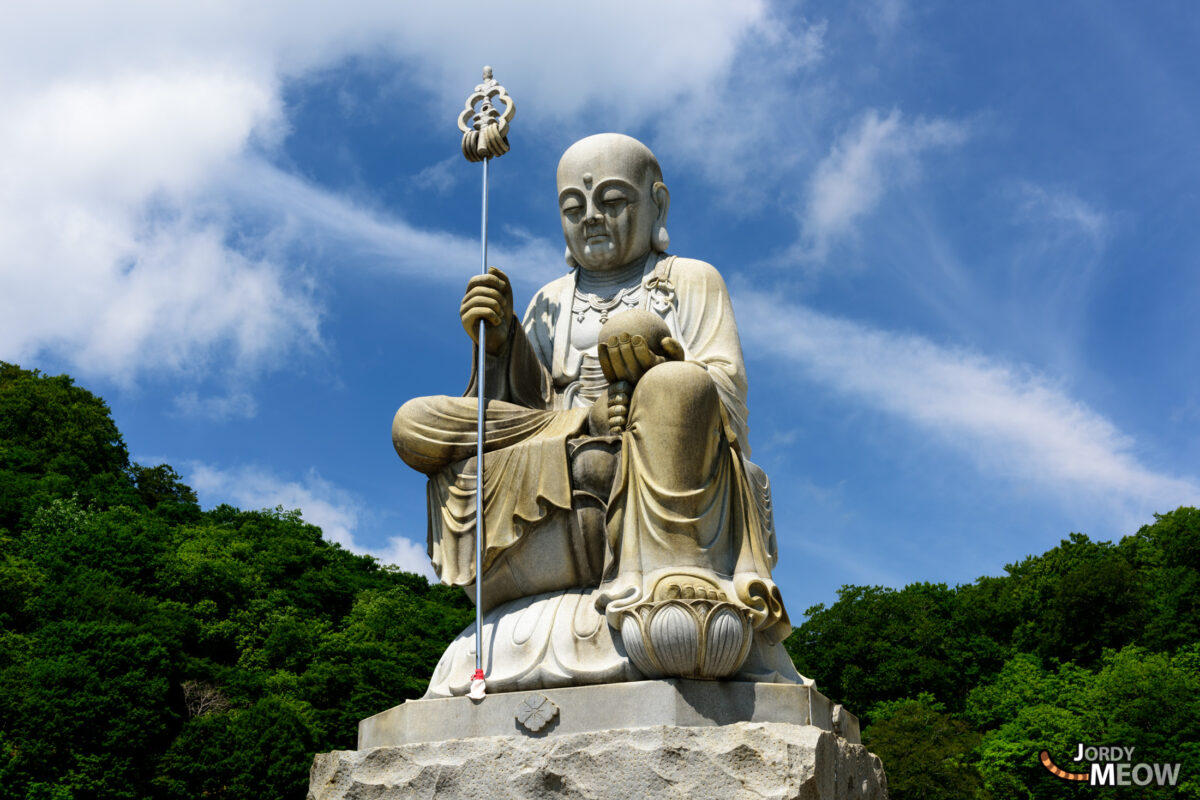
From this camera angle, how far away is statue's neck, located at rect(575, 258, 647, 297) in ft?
25.5

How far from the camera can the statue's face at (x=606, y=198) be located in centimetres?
744

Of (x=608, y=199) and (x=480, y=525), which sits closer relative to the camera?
(x=480, y=525)

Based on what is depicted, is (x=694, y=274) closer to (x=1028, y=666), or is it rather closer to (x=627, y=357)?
(x=627, y=357)

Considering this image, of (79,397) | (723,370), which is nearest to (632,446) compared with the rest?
(723,370)

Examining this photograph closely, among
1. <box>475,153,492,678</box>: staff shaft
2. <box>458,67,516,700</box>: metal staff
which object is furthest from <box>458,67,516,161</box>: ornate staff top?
<box>475,153,492,678</box>: staff shaft

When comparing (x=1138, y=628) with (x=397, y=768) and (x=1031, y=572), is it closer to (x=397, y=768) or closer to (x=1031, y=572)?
(x=1031, y=572)

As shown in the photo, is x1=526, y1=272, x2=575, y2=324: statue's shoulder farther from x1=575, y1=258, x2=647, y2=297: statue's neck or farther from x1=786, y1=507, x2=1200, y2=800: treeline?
x1=786, y1=507, x2=1200, y2=800: treeline

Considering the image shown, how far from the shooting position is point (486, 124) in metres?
7.26

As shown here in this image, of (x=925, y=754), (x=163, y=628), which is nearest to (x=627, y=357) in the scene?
(x=925, y=754)

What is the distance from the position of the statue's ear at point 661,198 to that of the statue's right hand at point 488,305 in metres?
1.41

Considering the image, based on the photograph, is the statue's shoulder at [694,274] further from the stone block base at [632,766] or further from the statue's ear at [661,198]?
the stone block base at [632,766]

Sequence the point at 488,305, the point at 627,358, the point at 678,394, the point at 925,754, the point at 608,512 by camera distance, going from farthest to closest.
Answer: the point at 925,754 < the point at 488,305 < the point at 627,358 < the point at 608,512 < the point at 678,394

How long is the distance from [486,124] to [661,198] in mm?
1324

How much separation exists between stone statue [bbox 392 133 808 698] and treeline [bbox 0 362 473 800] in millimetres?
20988
